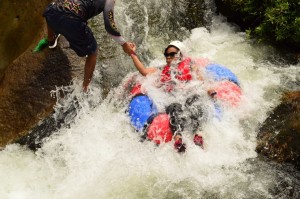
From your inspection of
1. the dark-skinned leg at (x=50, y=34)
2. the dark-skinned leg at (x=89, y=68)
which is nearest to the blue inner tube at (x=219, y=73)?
the dark-skinned leg at (x=89, y=68)

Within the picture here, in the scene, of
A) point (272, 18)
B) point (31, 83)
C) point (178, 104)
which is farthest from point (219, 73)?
point (31, 83)

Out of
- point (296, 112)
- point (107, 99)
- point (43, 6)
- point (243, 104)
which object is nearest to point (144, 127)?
point (107, 99)

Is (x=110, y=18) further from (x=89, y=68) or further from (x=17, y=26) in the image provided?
(x=17, y=26)

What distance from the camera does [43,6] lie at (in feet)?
21.4

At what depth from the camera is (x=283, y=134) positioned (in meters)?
5.12

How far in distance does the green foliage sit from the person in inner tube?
1996mm

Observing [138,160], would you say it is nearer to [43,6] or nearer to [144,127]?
[144,127]

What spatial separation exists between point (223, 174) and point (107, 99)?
2.28 metres

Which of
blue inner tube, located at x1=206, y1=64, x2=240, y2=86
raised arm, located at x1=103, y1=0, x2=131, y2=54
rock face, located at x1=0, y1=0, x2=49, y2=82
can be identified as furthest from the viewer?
rock face, located at x1=0, y1=0, x2=49, y2=82

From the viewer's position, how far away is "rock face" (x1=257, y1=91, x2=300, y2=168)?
5.00 metres

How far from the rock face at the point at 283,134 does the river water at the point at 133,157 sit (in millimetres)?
121

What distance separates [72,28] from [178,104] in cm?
179

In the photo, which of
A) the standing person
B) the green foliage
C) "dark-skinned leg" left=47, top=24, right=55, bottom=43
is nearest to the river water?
the green foliage

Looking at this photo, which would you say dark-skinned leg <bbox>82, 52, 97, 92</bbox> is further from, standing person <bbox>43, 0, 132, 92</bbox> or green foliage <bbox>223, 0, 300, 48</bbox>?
green foliage <bbox>223, 0, 300, 48</bbox>
